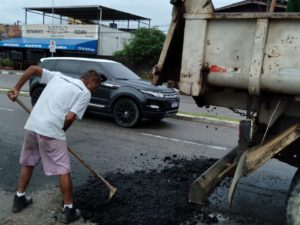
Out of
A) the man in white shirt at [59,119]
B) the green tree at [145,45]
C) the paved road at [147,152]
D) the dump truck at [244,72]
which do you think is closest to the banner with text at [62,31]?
the green tree at [145,45]

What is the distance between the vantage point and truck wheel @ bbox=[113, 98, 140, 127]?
34.8 ft

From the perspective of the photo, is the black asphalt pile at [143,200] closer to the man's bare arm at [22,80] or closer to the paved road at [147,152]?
the paved road at [147,152]

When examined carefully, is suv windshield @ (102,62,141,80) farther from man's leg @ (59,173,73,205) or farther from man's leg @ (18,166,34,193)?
man's leg @ (59,173,73,205)

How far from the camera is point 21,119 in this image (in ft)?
35.7

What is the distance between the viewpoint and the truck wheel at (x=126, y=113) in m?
10.6

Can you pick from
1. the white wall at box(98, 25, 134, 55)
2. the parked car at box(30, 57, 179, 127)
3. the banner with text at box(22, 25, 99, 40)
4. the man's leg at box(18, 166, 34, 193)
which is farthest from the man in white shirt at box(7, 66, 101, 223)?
the banner with text at box(22, 25, 99, 40)

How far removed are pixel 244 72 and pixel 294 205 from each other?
1.21 metres

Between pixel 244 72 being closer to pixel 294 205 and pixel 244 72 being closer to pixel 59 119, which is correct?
pixel 294 205

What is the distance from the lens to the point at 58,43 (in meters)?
38.3

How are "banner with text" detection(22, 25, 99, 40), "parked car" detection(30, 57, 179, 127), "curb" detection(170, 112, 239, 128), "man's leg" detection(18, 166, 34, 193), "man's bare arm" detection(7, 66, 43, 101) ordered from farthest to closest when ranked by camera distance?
"banner with text" detection(22, 25, 99, 40)
"curb" detection(170, 112, 239, 128)
"parked car" detection(30, 57, 179, 127)
"man's leg" detection(18, 166, 34, 193)
"man's bare arm" detection(7, 66, 43, 101)

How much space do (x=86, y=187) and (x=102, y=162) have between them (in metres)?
1.55

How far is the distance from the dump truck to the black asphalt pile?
82 cm

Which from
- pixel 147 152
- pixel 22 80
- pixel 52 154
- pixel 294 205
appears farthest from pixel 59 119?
pixel 147 152

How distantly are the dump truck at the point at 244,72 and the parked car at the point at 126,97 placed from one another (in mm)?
6357
